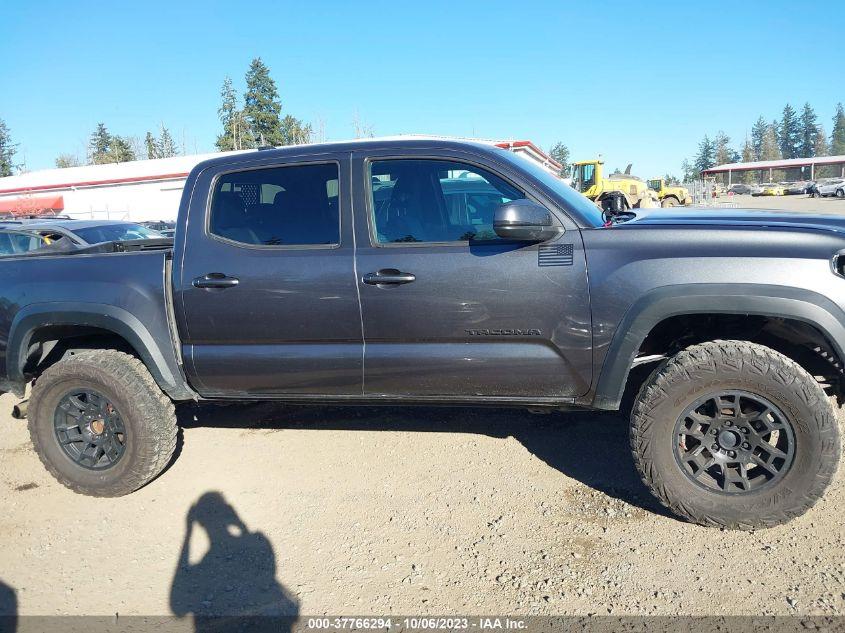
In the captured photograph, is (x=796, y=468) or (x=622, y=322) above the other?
(x=622, y=322)

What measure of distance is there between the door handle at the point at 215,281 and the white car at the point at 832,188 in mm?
52792

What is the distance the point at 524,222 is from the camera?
2893 millimetres

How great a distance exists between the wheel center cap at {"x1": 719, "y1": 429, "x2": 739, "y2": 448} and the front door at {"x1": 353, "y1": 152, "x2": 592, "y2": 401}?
27.0 inches

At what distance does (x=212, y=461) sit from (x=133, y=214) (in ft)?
115

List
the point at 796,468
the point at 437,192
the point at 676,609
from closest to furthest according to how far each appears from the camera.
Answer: the point at 676,609
the point at 796,468
the point at 437,192

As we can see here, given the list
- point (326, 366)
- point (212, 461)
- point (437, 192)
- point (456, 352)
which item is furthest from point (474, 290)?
point (212, 461)

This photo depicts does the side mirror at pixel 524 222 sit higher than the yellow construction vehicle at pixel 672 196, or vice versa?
the yellow construction vehicle at pixel 672 196

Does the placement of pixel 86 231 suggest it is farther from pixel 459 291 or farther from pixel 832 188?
pixel 832 188

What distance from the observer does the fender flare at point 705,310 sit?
107 inches

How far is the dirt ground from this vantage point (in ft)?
8.67

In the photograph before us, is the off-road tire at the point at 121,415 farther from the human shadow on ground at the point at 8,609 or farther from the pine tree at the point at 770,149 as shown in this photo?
the pine tree at the point at 770,149

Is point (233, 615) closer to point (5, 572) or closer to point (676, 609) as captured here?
point (5, 572)

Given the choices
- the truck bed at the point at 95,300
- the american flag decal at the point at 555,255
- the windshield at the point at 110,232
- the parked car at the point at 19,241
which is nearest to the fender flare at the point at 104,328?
the truck bed at the point at 95,300

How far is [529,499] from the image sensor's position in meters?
3.42
